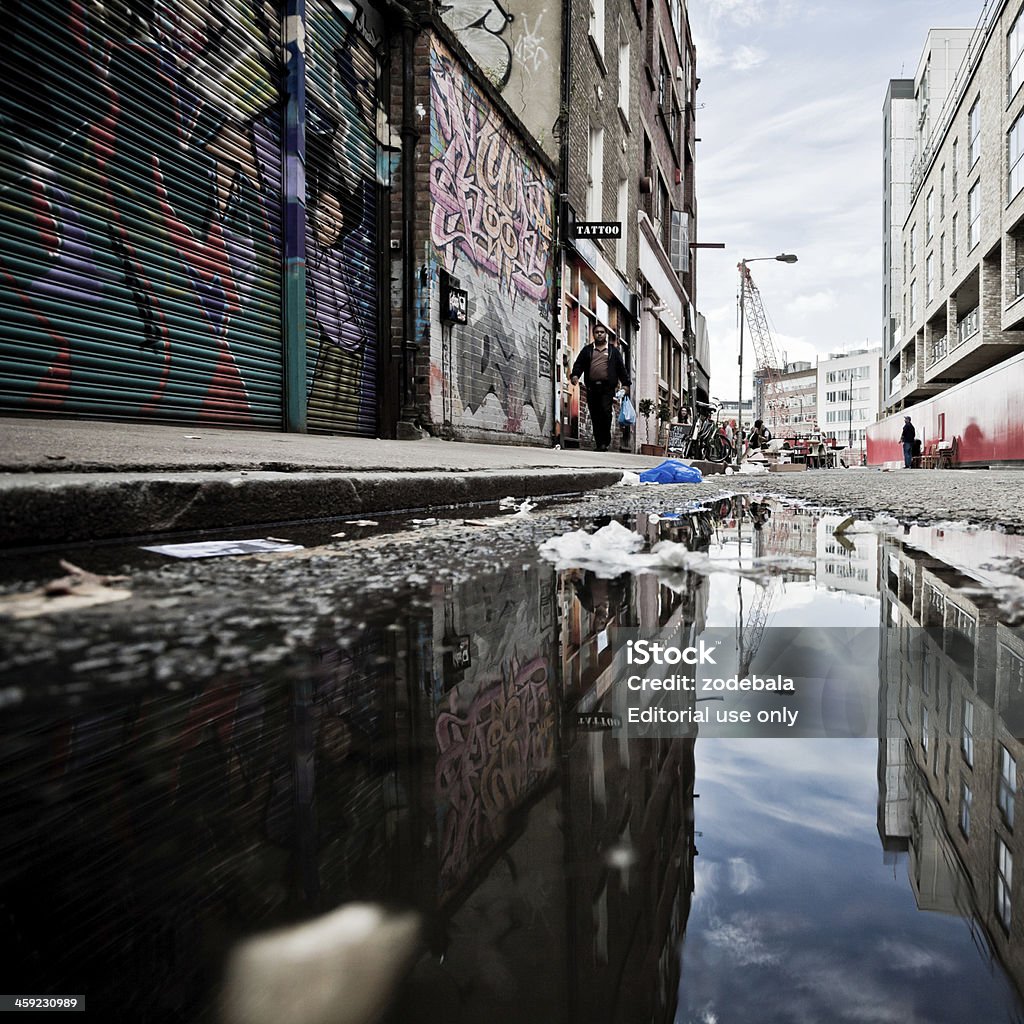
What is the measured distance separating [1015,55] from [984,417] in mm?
13612

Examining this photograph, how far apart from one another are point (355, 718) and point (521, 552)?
4.03 ft

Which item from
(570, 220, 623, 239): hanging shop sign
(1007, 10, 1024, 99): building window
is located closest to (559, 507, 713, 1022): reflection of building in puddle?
(570, 220, 623, 239): hanging shop sign

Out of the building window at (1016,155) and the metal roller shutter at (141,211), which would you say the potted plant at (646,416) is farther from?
the building window at (1016,155)

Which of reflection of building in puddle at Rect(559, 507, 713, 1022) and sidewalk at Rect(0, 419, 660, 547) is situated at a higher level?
sidewalk at Rect(0, 419, 660, 547)

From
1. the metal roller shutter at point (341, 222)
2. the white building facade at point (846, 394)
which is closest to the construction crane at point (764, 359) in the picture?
the white building facade at point (846, 394)

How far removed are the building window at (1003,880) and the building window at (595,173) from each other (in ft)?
52.0

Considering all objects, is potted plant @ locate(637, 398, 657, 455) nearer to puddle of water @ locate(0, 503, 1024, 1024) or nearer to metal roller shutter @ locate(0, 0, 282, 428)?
metal roller shutter @ locate(0, 0, 282, 428)

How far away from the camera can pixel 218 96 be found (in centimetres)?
573

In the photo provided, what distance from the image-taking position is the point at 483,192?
1007 cm

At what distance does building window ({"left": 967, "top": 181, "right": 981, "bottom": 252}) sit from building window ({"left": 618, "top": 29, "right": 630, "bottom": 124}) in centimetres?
A: 1764

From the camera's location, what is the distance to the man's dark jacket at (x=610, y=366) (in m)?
13.0

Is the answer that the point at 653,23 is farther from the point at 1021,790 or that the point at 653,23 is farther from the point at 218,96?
the point at 1021,790

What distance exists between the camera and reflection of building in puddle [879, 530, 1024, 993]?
495 millimetres

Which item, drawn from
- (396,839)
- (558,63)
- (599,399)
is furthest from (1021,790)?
(558,63)
